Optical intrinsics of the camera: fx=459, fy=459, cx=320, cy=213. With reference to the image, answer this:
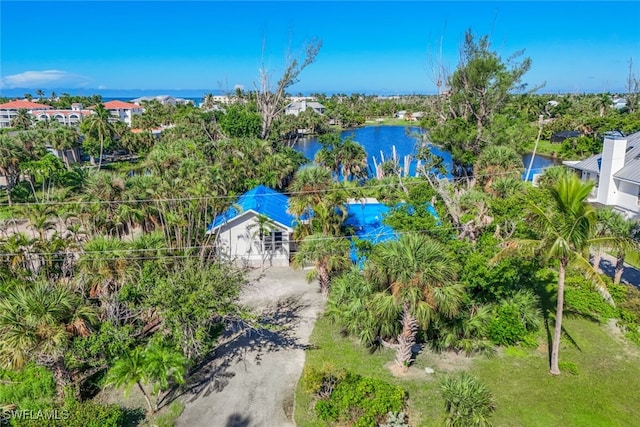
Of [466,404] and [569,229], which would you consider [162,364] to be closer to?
[466,404]

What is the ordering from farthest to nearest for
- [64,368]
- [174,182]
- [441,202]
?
[441,202] < [174,182] < [64,368]

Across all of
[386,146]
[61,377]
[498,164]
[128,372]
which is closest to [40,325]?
[61,377]

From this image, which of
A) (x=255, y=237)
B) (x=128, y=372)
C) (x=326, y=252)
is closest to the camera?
(x=128, y=372)

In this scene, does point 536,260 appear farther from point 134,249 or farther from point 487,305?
point 134,249

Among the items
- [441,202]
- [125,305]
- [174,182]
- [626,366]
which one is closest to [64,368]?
[125,305]

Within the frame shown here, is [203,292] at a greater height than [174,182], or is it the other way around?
[174,182]

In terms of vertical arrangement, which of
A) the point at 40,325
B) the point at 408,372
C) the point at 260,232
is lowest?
the point at 408,372

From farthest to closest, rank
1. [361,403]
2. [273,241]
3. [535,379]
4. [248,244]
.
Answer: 1. [248,244]
2. [273,241]
3. [535,379]
4. [361,403]
